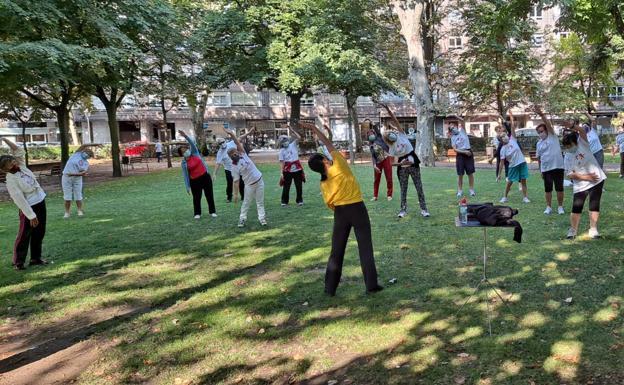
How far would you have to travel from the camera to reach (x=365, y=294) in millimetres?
5816

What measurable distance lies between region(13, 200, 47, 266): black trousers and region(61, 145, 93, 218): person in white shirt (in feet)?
13.8

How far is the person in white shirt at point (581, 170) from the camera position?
284 inches

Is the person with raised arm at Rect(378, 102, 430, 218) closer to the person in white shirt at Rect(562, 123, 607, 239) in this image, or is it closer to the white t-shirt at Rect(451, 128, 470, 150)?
the person in white shirt at Rect(562, 123, 607, 239)

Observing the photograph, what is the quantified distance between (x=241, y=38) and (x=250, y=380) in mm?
28869

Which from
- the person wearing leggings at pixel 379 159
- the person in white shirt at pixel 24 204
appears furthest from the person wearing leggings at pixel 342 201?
the person wearing leggings at pixel 379 159

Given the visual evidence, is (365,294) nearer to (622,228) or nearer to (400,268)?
(400,268)

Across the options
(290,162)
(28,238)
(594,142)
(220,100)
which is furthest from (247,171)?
(220,100)

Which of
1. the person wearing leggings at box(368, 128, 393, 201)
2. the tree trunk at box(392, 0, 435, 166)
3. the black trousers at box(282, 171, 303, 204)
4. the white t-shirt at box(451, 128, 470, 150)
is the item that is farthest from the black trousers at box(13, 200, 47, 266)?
the tree trunk at box(392, 0, 435, 166)

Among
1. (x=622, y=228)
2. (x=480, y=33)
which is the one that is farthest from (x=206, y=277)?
(x=480, y=33)

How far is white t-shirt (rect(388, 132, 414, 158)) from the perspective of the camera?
31.4 feet

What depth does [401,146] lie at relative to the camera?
9.62 metres

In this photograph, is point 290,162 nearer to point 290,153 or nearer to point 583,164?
point 290,153

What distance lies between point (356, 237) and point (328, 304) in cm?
78

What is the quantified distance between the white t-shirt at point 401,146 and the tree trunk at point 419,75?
16.0 metres
